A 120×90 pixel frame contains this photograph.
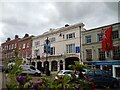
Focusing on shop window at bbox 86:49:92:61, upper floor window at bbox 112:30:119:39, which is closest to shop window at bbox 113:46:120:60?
upper floor window at bbox 112:30:119:39

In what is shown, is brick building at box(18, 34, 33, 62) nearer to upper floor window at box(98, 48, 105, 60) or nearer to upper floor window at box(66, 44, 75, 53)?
upper floor window at box(66, 44, 75, 53)

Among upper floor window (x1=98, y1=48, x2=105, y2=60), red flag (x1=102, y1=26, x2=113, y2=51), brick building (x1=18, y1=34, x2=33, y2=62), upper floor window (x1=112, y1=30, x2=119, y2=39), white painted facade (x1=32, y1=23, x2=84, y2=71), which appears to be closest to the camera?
upper floor window (x1=112, y1=30, x2=119, y2=39)

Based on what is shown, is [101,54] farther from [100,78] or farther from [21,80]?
[21,80]

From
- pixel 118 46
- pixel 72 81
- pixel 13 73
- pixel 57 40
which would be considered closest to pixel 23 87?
pixel 13 73

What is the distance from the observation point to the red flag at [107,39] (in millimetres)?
27312

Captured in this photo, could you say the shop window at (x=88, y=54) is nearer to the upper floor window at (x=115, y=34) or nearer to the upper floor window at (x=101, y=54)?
the upper floor window at (x=101, y=54)

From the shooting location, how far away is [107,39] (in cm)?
2783

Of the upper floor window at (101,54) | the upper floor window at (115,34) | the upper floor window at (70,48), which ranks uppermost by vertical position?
the upper floor window at (115,34)

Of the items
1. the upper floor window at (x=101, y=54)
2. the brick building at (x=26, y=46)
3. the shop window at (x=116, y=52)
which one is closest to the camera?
the shop window at (x=116, y=52)

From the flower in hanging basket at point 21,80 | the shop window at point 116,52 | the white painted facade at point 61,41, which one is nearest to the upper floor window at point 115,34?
the shop window at point 116,52

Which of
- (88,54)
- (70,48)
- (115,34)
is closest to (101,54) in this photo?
(88,54)

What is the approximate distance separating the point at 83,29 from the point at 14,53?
97.8 ft

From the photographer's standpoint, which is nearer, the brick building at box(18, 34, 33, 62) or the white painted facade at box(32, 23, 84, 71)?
the white painted facade at box(32, 23, 84, 71)

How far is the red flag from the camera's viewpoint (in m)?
27.3
